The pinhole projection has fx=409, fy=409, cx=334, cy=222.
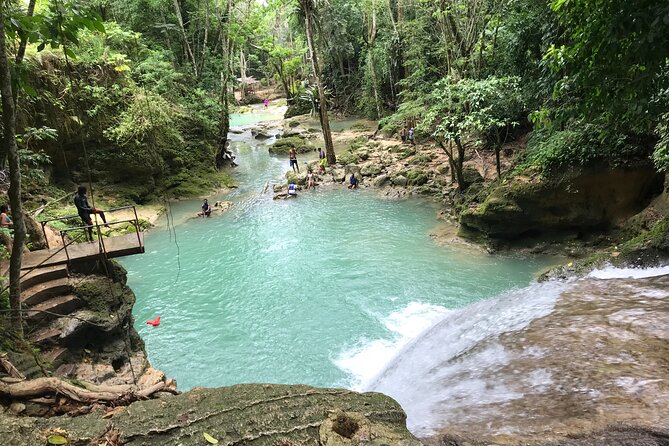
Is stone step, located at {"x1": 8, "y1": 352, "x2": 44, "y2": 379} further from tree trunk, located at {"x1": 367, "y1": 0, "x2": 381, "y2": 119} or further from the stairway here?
tree trunk, located at {"x1": 367, "y1": 0, "x2": 381, "y2": 119}

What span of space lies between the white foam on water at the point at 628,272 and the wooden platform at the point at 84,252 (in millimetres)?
9052

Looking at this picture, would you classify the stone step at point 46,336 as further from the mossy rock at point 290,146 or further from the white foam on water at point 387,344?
the mossy rock at point 290,146

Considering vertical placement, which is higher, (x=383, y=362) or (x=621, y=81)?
(x=621, y=81)

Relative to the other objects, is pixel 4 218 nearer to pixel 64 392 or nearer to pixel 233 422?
pixel 64 392

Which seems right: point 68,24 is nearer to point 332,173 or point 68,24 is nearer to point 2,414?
point 2,414

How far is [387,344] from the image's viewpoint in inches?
348

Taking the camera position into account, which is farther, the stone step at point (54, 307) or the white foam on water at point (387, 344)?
the white foam on water at point (387, 344)

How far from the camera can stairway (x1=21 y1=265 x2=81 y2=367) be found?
6.14 meters

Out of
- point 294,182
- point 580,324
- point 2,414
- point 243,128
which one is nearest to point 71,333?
point 2,414

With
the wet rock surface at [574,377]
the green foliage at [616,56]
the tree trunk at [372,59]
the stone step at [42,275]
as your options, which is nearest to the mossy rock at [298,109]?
the tree trunk at [372,59]

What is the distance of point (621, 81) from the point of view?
6.14 m

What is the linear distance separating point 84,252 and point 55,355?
7.04 feet

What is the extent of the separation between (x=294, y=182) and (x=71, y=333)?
15578 mm

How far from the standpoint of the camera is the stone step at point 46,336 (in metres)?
6.05
